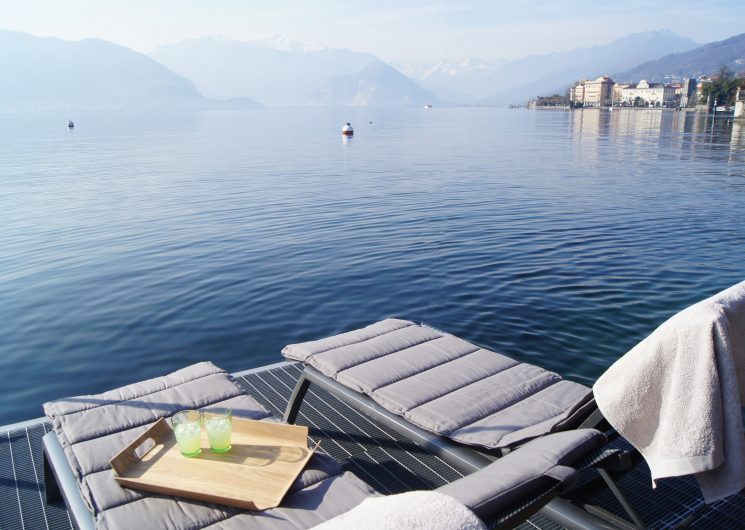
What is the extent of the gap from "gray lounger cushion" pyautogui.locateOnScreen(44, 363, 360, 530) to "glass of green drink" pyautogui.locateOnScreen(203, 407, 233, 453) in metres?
0.30

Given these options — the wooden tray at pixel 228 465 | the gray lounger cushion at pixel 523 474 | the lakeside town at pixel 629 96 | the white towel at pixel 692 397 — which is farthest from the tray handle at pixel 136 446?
the lakeside town at pixel 629 96

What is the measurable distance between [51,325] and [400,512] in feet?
22.6

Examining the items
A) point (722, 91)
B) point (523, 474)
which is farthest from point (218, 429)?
point (722, 91)

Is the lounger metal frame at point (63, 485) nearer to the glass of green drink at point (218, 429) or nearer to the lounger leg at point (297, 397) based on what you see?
the glass of green drink at point (218, 429)

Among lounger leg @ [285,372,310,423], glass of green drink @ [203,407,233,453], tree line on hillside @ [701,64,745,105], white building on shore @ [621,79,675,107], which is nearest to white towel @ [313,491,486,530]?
glass of green drink @ [203,407,233,453]

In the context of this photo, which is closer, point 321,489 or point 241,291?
point 321,489

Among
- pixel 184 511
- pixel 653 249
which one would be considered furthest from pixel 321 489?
pixel 653 249

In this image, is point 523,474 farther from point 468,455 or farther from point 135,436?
point 135,436

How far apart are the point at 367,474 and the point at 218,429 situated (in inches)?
40.6

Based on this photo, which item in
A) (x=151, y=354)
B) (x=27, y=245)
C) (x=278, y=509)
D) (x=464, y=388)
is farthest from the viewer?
(x=27, y=245)

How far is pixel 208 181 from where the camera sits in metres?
19.3

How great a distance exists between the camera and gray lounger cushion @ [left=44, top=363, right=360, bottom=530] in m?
2.20

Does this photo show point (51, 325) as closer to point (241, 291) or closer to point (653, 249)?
point (241, 291)

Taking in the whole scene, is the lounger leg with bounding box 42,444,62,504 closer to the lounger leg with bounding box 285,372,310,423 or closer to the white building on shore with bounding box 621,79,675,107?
the lounger leg with bounding box 285,372,310,423
